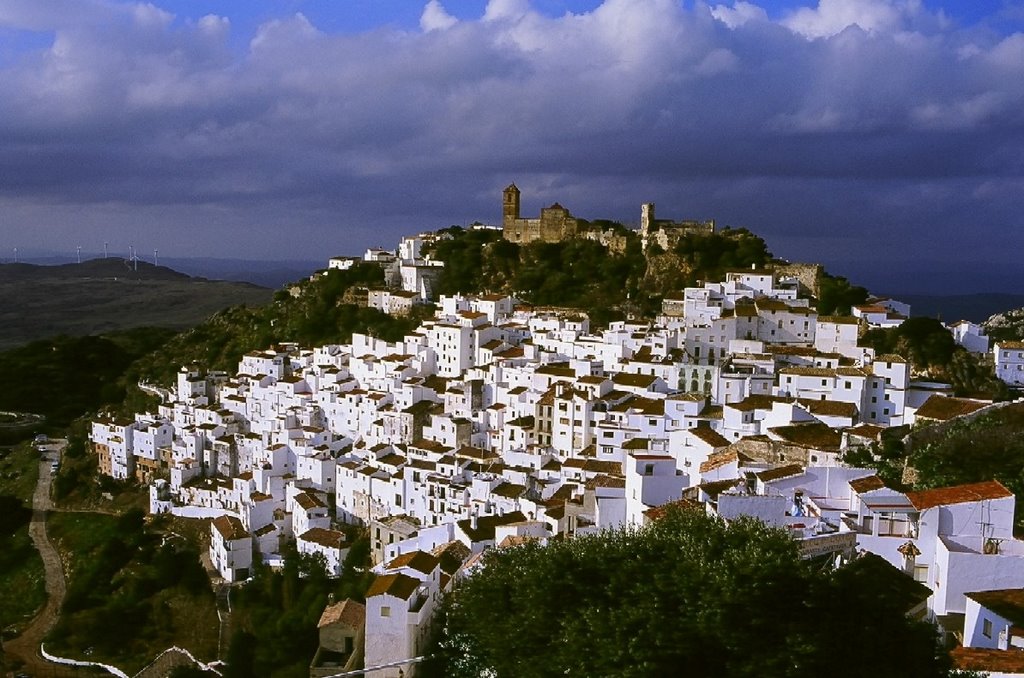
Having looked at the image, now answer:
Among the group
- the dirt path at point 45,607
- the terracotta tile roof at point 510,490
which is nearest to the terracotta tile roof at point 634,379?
the terracotta tile roof at point 510,490

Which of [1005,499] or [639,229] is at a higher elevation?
[639,229]

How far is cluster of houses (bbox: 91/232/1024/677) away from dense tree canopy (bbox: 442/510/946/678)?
6.00ft

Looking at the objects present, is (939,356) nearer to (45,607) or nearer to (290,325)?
(45,607)

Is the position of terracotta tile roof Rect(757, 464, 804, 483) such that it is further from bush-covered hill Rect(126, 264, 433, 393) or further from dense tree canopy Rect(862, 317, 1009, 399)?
bush-covered hill Rect(126, 264, 433, 393)

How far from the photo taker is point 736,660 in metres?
10.6

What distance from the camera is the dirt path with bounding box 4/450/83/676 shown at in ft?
84.7

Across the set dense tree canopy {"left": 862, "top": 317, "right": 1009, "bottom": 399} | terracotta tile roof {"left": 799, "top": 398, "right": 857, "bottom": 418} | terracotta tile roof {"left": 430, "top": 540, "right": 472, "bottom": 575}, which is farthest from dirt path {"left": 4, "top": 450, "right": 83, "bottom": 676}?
dense tree canopy {"left": 862, "top": 317, "right": 1009, "bottom": 399}

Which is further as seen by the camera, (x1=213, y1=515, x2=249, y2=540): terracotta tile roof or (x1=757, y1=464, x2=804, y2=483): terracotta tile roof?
(x1=213, y1=515, x2=249, y2=540): terracotta tile roof

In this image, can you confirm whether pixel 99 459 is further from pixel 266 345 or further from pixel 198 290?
pixel 198 290

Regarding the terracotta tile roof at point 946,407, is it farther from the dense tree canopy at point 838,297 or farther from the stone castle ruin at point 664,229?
the stone castle ruin at point 664,229

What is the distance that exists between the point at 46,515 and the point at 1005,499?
123ft

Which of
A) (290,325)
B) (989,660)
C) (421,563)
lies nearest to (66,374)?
(290,325)

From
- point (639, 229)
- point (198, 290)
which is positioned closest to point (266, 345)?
point (639, 229)

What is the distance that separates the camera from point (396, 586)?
1688 cm
